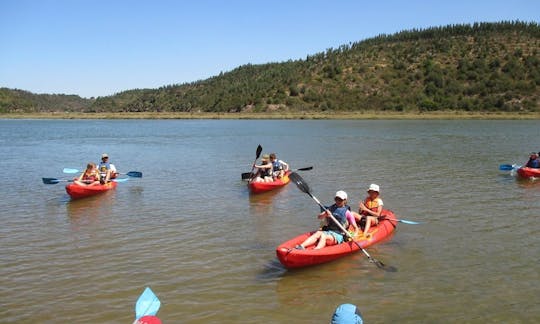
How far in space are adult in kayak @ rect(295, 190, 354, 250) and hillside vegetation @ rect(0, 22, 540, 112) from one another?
68.9 meters

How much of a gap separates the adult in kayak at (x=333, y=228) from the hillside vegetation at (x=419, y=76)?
68923 mm

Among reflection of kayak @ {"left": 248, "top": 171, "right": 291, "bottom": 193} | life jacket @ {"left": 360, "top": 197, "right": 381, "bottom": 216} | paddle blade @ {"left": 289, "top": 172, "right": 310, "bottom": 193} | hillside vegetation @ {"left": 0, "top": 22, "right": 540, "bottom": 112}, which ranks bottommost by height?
reflection of kayak @ {"left": 248, "top": 171, "right": 291, "bottom": 193}

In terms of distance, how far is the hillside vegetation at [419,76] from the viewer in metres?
74.8

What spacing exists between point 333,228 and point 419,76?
81.2 meters

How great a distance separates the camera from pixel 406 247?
9.45 m

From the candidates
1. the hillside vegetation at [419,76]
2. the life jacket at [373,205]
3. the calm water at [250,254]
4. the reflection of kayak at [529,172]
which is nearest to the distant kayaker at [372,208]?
the life jacket at [373,205]

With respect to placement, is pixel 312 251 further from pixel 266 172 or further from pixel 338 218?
pixel 266 172

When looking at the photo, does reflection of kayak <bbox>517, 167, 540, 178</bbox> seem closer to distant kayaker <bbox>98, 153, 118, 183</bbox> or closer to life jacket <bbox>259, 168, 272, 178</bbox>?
life jacket <bbox>259, 168, 272, 178</bbox>

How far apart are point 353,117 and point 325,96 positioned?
15.6 meters

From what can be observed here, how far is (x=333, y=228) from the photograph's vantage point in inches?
352

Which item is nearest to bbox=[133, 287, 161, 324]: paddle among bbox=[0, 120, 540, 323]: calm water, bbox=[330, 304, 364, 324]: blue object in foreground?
bbox=[0, 120, 540, 323]: calm water

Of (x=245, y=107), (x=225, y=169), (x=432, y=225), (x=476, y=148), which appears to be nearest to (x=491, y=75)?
(x=245, y=107)

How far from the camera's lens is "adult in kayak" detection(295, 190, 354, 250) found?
27.6ft

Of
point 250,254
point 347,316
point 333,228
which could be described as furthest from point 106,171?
point 347,316
